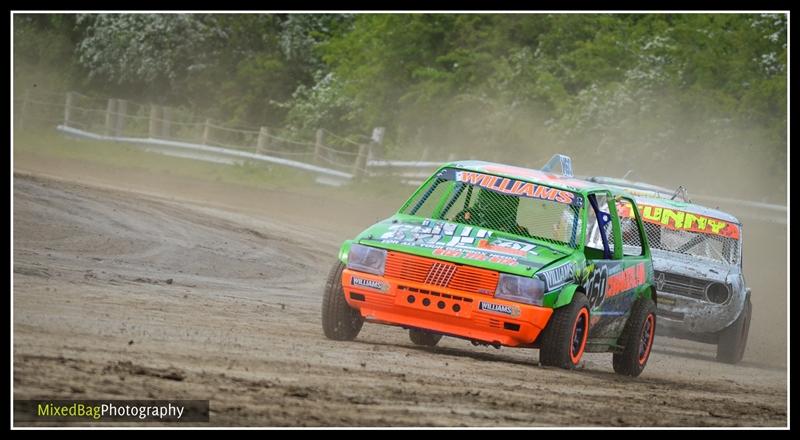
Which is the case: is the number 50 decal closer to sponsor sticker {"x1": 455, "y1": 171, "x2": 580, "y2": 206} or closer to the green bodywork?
the green bodywork

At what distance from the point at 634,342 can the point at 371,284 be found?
249 cm

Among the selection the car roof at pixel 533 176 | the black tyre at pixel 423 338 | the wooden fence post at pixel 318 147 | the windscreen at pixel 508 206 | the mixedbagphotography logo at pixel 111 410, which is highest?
the wooden fence post at pixel 318 147

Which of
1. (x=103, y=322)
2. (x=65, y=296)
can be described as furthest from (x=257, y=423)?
(x=65, y=296)

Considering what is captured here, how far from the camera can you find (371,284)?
30.1ft

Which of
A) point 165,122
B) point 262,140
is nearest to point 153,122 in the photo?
point 165,122

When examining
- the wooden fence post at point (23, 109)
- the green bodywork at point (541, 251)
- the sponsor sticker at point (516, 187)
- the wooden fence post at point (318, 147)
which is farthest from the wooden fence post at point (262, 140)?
the sponsor sticker at point (516, 187)

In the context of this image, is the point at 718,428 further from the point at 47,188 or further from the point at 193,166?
the point at 193,166

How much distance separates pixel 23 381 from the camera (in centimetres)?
636

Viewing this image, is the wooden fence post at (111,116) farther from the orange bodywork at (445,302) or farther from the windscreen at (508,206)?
the orange bodywork at (445,302)

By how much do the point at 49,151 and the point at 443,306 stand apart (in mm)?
24026

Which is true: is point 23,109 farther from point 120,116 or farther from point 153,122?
point 153,122

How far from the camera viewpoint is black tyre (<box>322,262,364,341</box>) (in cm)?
943

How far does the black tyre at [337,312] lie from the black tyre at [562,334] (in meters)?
1.34

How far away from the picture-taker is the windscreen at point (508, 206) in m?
9.99
